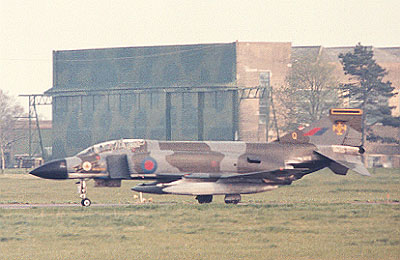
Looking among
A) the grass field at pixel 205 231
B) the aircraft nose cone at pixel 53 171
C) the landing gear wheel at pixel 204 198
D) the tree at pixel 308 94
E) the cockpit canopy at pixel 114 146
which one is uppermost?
the tree at pixel 308 94

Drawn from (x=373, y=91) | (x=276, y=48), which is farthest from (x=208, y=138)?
(x=373, y=91)

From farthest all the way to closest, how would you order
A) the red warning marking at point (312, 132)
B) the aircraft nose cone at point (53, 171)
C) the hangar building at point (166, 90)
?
the hangar building at point (166, 90)
the red warning marking at point (312, 132)
the aircraft nose cone at point (53, 171)

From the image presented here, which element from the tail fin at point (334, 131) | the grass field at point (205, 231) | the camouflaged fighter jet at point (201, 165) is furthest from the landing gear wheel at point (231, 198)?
the tail fin at point (334, 131)

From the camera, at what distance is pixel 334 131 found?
134 feet

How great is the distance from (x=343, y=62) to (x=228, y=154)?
1940 inches

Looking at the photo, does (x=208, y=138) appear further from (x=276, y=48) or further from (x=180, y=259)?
(x=180, y=259)

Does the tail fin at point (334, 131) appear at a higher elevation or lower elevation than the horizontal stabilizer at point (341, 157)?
higher

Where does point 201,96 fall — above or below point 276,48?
below

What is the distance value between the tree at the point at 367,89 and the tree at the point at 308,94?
Answer: 1804mm

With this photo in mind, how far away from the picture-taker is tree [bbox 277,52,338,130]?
75438 millimetres

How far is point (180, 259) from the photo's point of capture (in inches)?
952

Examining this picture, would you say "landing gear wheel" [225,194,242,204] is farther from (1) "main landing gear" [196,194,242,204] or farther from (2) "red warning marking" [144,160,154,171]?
(2) "red warning marking" [144,160,154,171]

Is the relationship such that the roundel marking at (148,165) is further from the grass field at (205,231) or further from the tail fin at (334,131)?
the tail fin at (334,131)

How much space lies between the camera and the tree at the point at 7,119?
107 m
